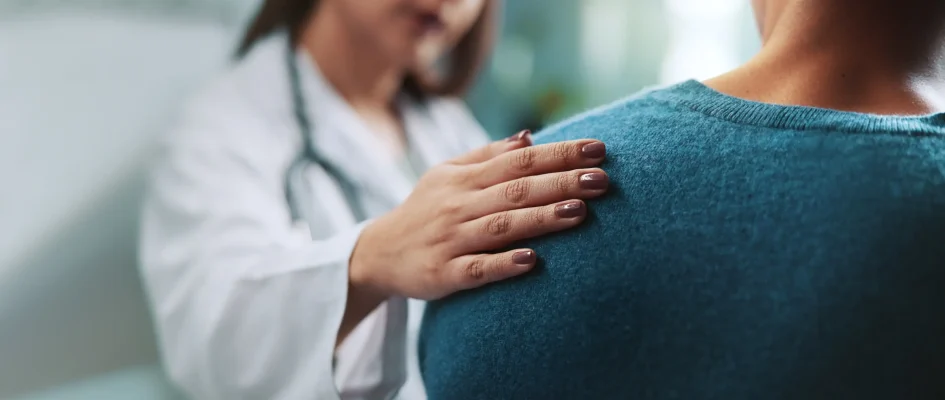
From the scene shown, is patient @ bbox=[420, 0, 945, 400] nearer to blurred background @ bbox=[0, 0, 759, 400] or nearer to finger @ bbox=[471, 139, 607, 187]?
finger @ bbox=[471, 139, 607, 187]

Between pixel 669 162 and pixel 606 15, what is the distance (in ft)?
4.11

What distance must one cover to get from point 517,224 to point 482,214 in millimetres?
35

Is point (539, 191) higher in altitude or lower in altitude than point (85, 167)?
higher

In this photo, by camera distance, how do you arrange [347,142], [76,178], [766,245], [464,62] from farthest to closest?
[464,62] < [347,142] < [76,178] < [766,245]

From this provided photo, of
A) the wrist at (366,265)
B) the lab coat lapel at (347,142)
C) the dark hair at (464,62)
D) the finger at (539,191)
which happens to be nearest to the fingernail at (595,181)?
the finger at (539,191)

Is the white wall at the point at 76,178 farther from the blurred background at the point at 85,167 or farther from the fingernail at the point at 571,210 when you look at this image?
the fingernail at the point at 571,210

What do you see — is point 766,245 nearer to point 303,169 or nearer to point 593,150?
point 593,150

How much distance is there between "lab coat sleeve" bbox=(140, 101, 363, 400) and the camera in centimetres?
60

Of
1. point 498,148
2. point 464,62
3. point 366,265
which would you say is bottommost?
point 464,62

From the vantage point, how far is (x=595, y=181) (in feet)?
1.29

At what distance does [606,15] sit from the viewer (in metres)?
1.55

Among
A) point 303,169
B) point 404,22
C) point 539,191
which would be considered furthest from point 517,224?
point 404,22

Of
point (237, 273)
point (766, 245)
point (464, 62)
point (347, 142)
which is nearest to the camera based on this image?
point (766, 245)

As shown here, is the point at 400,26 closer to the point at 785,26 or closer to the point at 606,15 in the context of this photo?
the point at 785,26
